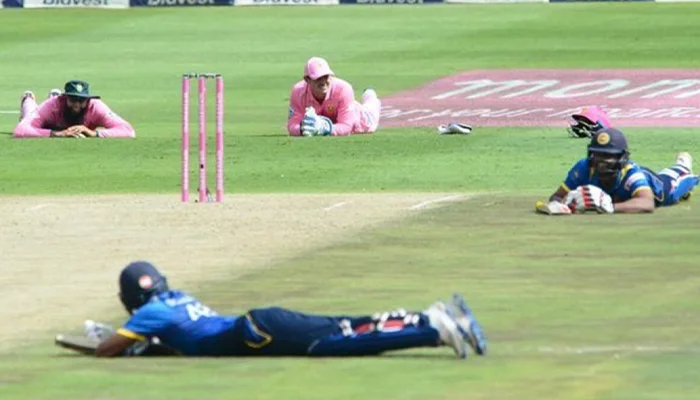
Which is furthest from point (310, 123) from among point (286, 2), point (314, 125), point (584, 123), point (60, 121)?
point (286, 2)

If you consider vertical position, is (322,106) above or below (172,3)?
below

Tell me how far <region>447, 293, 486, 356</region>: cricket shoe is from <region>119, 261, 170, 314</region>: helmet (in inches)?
66.8

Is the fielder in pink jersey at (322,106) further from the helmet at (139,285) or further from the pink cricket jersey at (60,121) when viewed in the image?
the helmet at (139,285)

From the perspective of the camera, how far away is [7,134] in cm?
3127

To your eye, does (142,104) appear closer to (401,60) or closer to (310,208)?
(401,60)

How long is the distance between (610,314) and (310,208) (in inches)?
305

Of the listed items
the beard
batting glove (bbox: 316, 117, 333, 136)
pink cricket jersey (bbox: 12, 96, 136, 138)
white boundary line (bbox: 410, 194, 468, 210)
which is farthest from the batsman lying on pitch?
the beard

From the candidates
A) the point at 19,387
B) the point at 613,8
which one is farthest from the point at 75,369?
the point at 613,8

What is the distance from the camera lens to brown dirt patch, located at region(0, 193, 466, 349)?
15.9 metres

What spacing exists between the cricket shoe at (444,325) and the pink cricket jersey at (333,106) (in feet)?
56.4

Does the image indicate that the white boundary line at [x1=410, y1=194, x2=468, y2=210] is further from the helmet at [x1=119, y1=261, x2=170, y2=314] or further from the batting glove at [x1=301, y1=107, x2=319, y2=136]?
the helmet at [x1=119, y1=261, x2=170, y2=314]

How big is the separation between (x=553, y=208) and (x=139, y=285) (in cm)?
891

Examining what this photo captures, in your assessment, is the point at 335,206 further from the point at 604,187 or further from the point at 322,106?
the point at 322,106

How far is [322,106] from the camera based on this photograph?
97.9ft
